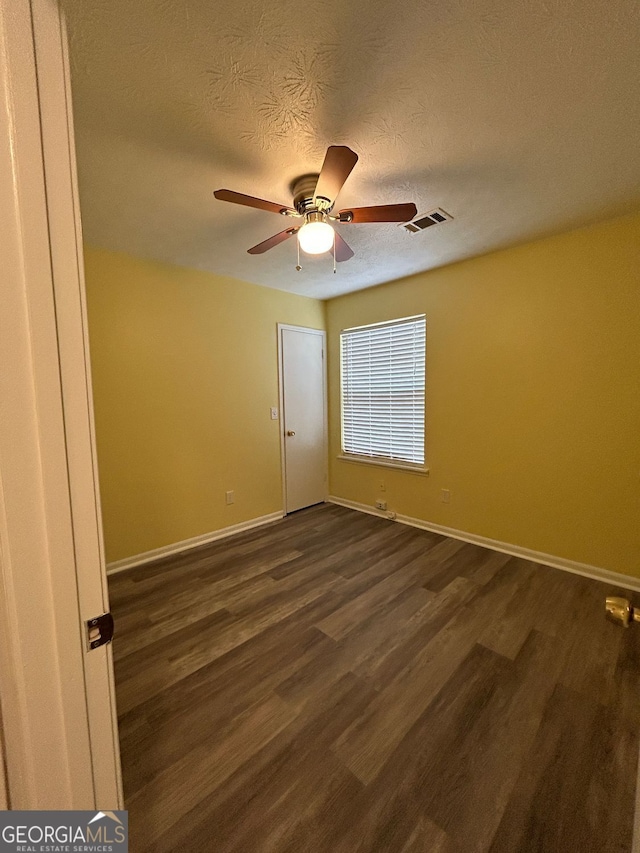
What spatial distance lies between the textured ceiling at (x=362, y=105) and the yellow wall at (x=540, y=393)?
1.53 ft

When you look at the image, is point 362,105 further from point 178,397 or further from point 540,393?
point 178,397

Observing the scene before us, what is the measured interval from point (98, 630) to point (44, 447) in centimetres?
37

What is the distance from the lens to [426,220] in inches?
86.0

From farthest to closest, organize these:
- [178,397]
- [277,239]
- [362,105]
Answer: [178,397], [277,239], [362,105]

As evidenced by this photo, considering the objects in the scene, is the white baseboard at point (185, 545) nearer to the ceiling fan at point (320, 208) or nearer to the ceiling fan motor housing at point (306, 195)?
the ceiling fan at point (320, 208)

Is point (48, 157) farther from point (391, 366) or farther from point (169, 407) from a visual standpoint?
point (391, 366)

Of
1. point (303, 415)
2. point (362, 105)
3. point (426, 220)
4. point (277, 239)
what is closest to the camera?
point (362, 105)

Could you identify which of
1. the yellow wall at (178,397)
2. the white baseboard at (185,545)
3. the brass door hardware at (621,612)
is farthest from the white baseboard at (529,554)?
the brass door hardware at (621,612)

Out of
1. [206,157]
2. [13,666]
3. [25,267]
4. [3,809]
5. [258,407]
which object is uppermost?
[206,157]

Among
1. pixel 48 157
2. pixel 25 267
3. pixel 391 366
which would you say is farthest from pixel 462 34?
pixel 391 366

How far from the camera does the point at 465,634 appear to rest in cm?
192

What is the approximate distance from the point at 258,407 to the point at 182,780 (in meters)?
2.75

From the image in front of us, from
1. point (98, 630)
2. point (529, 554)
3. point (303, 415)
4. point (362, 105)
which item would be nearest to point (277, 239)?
point (362, 105)

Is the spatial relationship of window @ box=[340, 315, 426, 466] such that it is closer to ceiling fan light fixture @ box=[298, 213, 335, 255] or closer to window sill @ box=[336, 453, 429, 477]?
window sill @ box=[336, 453, 429, 477]
